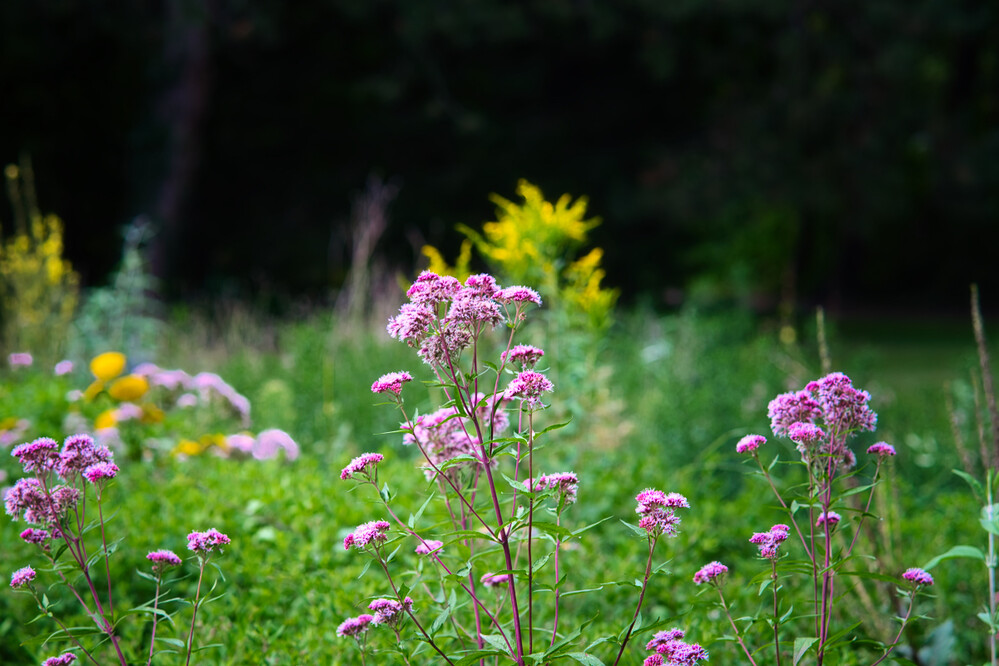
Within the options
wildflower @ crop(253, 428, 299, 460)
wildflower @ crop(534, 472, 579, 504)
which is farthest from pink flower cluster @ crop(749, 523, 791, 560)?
wildflower @ crop(253, 428, 299, 460)

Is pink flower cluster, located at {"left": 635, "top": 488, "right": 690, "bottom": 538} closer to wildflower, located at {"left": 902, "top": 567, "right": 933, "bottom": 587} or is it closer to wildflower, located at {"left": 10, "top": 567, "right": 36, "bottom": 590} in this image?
wildflower, located at {"left": 902, "top": 567, "right": 933, "bottom": 587}

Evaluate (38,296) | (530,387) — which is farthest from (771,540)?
(38,296)

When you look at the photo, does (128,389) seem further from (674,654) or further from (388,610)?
(674,654)

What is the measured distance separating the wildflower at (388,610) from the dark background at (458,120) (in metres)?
10.8

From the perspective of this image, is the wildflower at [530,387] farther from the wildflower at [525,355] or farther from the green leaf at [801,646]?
the green leaf at [801,646]

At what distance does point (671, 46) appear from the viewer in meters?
13.8

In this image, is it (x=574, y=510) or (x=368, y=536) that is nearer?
(x=368, y=536)

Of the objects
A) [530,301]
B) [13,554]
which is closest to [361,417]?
[13,554]

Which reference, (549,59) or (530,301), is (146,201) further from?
(530,301)

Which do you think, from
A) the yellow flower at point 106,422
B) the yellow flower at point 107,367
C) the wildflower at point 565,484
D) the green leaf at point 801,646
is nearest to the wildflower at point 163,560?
the wildflower at point 565,484

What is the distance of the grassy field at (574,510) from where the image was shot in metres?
2.46

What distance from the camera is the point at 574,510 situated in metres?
3.42

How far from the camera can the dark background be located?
12688 millimetres

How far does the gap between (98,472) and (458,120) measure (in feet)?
40.1
